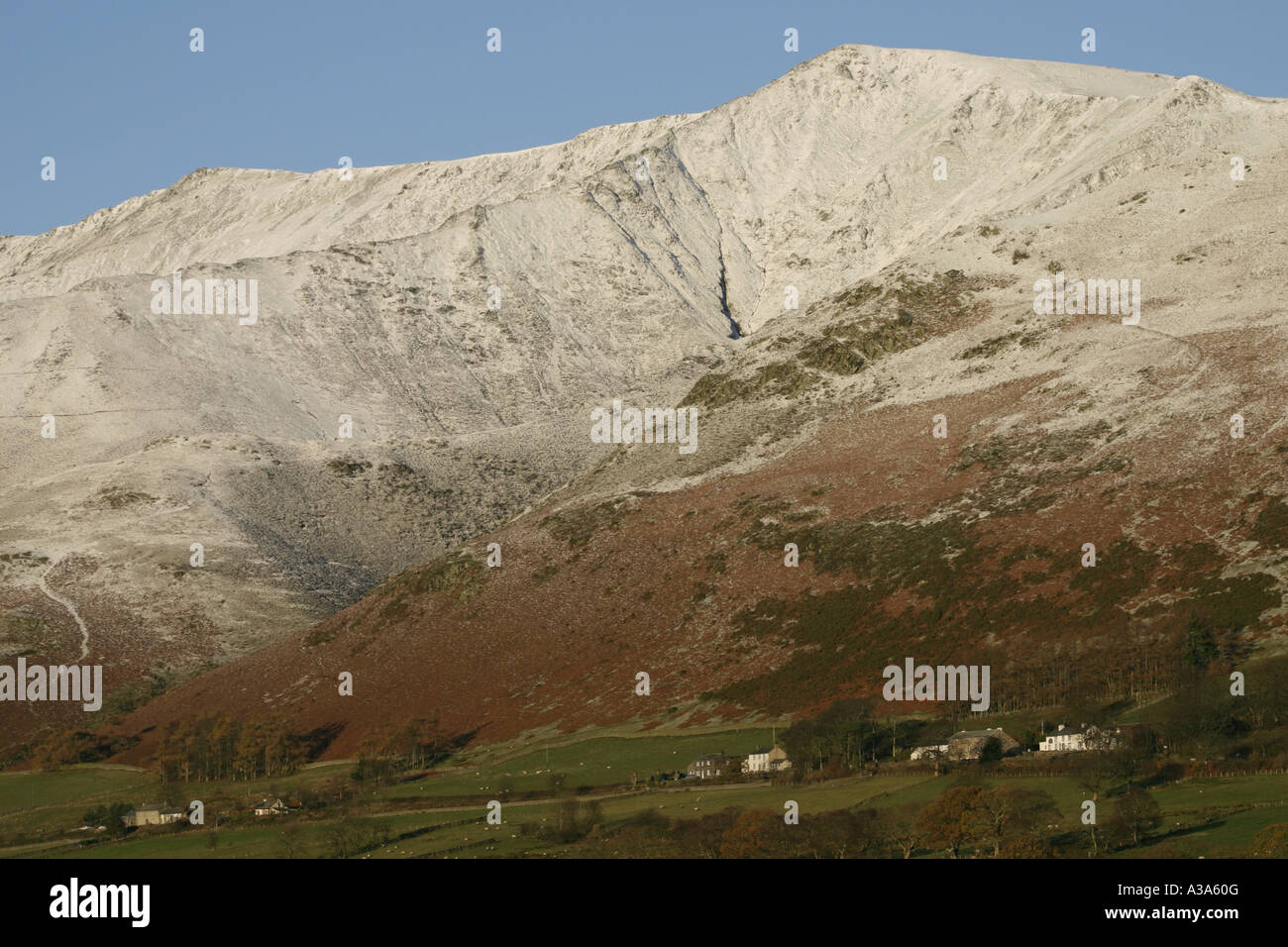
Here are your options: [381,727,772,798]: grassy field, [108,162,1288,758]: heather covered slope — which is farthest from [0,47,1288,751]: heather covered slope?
[381,727,772,798]: grassy field

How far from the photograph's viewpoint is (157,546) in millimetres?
135625

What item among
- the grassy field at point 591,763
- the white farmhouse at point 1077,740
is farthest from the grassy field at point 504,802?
the white farmhouse at point 1077,740

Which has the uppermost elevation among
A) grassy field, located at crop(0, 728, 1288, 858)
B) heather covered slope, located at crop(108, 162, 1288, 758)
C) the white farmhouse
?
heather covered slope, located at crop(108, 162, 1288, 758)

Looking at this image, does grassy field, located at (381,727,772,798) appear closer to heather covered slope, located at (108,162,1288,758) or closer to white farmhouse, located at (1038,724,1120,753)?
heather covered slope, located at (108,162,1288,758)

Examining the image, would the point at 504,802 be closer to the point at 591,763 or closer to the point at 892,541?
the point at 591,763

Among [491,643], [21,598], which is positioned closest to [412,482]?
[21,598]

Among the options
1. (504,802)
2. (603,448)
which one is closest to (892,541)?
(504,802)

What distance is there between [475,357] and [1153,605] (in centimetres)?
12274

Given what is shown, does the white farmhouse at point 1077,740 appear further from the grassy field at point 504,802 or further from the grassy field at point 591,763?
the grassy field at point 591,763

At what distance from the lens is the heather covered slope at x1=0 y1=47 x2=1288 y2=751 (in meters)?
103

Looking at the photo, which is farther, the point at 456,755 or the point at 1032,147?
the point at 1032,147

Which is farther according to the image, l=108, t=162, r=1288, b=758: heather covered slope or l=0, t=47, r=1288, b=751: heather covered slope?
l=0, t=47, r=1288, b=751: heather covered slope

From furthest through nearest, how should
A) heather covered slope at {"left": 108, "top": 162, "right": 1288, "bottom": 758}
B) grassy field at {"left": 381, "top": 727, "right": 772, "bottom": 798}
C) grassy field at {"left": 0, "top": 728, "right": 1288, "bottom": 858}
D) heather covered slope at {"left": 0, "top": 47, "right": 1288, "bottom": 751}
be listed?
1. heather covered slope at {"left": 0, "top": 47, "right": 1288, "bottom": 751}
2. heather covered slope at {"left": 108, "top": 162, "right": 1288, "bottom": 758}
3. grassy field at {"left": 381, "top": 727, "right": 772, "bottom": 798}
4. grassy field at {"left": 0, "top": 728, "right": 1288, "bottom": 858}
